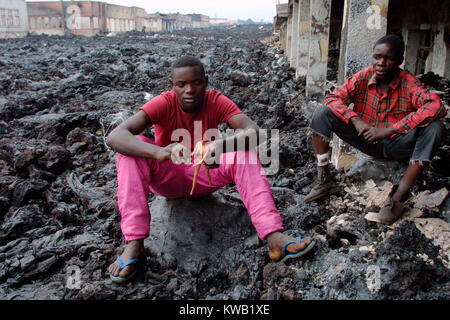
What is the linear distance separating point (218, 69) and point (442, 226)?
990 cm

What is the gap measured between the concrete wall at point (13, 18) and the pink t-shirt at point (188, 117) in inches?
1398

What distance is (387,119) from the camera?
128 inches

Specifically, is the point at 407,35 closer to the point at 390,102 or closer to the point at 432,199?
the point at 390,102

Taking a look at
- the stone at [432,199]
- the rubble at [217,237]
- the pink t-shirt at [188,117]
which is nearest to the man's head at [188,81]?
the pink t-shirt at [188,117]

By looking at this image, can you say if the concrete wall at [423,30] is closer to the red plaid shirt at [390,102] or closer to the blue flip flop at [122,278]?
the red plaid shirt at [390,102]

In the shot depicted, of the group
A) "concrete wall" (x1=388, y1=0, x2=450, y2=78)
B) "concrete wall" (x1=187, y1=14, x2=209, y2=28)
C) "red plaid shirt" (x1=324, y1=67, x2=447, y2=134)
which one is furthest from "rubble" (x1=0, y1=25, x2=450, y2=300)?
"concrete wall" (x1=187, y1=14, x2=209, y2=28)

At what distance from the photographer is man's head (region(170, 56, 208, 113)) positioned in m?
2.73

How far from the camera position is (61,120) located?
20.1 ft

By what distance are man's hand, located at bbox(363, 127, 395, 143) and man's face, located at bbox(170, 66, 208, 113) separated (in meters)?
1.35

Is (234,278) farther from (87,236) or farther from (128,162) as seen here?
(87,236)

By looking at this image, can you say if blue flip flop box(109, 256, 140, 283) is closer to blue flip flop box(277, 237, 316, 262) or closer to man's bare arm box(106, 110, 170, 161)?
man's bare arm box(106, 110, 170, 161)

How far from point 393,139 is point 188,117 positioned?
1.66 meters
